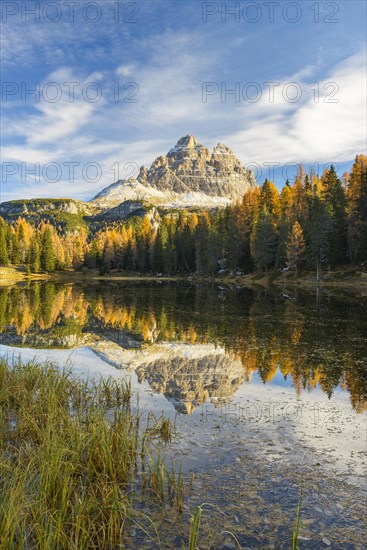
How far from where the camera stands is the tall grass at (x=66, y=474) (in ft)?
18.4

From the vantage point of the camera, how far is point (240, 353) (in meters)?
20.5

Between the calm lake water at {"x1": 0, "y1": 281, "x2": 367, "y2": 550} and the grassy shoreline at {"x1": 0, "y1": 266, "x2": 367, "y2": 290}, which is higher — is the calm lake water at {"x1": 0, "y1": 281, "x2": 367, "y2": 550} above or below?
below

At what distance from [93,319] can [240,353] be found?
17.0 metres

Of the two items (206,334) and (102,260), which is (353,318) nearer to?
(206,334)

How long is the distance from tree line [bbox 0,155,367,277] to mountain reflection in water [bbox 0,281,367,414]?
32.6m

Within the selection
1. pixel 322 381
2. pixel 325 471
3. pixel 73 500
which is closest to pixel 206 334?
pixel 322 381

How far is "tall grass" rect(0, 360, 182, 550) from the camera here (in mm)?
5613

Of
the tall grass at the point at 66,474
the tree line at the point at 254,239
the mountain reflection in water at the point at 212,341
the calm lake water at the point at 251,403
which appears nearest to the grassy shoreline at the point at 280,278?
the tree line at the point at 254,239

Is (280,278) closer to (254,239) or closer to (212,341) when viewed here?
(254,239)

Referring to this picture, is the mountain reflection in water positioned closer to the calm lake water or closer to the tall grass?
the calm lake water

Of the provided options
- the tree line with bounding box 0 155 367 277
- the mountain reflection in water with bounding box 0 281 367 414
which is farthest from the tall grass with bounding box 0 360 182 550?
the tree line with bounding box 0 155 367 277

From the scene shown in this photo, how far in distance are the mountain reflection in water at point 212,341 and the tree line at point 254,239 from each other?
32625 mm

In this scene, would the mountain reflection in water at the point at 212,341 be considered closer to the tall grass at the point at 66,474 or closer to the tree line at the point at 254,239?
the tall grass at the point at 66,474

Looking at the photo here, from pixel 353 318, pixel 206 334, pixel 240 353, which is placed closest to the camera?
pixel 240 353
